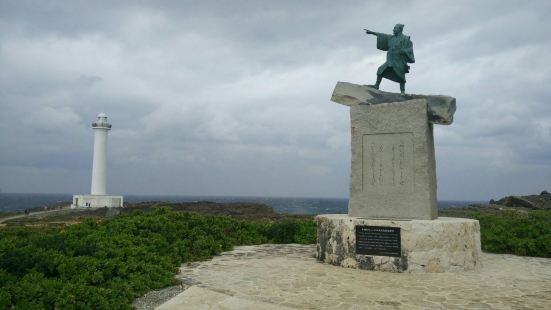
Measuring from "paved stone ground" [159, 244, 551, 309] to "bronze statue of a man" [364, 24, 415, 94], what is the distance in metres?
4.38

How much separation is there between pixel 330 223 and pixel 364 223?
78 centimetres

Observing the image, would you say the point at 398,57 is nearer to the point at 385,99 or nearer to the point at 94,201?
the point at 385,99

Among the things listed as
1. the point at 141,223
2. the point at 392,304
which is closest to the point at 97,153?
the point at 141,223

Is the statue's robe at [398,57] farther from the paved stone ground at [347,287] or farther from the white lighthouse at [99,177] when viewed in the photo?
the white lighthouse at [99,177]

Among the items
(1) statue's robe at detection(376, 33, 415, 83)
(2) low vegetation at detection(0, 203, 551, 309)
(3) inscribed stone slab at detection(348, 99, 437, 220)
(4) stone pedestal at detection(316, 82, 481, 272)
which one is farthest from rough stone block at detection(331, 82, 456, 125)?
(2) low vegetation at detection(0, 203, 551, 309)

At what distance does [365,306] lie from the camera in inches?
219

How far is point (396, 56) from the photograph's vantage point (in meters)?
9.55

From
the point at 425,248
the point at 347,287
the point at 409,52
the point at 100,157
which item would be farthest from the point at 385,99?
the point at 100,157

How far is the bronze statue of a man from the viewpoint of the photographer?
952 cm

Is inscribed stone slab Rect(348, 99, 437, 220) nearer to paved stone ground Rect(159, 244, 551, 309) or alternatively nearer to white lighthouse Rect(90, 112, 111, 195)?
paved stone ground Rect(159, 244, 551, 309)

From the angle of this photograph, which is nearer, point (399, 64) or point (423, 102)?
point (423, 102)

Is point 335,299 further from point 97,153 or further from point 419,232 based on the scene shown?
point 97,153

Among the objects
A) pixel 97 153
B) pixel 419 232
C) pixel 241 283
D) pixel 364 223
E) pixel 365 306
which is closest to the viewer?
pixel 365 306

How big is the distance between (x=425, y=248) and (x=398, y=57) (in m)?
4.41
